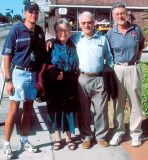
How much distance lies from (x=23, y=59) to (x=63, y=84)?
740 mm

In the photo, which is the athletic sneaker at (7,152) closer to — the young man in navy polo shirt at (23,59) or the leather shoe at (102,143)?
the young man in navy polo shirt at (23,59)

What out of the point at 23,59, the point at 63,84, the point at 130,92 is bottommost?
the point at 130,92

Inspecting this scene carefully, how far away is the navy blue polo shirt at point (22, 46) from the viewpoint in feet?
17.7

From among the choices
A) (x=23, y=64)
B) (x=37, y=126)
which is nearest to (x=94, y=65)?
(x=23, y=64)

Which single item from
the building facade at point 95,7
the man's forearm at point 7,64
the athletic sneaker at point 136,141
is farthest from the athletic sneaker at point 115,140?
the building facade at point 95,7

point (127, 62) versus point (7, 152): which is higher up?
point (127, 62)

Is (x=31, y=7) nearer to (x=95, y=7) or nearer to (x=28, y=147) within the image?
(x=28, y=147)

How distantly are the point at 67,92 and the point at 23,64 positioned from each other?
0.83 m

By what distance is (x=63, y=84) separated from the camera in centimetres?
593

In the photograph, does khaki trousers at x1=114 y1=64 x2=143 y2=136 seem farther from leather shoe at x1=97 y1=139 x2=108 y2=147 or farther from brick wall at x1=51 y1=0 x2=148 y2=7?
brick wall at x1=51 y1=0 x2=148 y2=7

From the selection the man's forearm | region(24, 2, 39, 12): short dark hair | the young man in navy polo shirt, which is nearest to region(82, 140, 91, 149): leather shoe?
the young man in navy polo shirt

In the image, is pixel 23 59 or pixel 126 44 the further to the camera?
pixel 126 44

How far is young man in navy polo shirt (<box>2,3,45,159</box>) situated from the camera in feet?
17.8

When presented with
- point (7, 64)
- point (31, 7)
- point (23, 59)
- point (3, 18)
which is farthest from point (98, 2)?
point (3, 18)
